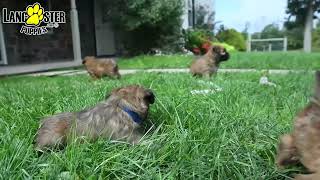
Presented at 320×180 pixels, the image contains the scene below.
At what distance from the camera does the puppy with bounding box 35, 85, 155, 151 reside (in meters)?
3.57

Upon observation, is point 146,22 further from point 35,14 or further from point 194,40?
point 35,14

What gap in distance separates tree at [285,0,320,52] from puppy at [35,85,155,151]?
27.9 meters

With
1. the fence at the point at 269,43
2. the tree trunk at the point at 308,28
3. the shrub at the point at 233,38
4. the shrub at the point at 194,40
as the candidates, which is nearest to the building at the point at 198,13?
the shrub at the point at 233,38

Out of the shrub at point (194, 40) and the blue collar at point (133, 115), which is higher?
the shrub at point (194, 40)

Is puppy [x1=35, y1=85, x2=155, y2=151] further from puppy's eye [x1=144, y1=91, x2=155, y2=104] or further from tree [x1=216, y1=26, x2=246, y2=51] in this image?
tree [x1=216, y1=26, x2=246, y2=51]

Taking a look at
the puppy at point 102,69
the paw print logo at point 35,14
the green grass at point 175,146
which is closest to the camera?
the green grass at point 175,146

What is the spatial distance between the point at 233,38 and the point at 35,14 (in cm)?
1803

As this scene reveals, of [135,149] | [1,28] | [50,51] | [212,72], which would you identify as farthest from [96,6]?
[135,149]

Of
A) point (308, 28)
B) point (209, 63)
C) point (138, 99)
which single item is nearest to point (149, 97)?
point (138, 99)

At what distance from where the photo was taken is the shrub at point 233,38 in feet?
100

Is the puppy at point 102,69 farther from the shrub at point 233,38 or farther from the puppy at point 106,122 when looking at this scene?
the shrub at point 233,38

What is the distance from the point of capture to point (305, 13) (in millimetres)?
30672

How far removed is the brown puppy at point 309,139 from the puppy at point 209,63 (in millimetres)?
→ 6455

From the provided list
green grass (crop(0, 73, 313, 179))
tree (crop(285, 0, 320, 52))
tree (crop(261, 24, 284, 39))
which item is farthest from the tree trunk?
green grass (crop(0, 73, 313, 179))
